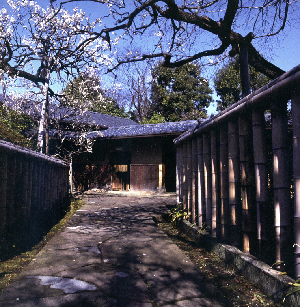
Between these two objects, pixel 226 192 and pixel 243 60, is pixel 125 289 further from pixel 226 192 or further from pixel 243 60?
pixel 243 60

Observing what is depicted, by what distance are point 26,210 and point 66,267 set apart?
1.68 metres

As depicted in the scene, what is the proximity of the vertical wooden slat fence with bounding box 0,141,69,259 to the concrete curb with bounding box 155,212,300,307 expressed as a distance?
2539mm

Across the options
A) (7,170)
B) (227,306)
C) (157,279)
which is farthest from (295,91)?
(7,170)

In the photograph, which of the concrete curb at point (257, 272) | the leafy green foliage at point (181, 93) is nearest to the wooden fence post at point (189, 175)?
the concrete curb at point (257, 272)

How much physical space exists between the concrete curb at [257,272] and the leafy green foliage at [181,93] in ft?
70.4

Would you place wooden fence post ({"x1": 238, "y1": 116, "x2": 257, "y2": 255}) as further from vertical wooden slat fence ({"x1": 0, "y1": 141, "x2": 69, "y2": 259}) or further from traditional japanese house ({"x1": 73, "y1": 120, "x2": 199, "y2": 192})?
traditional japanese house ({"x1": 73, "y1": 120, "x2": 199, "y2": 192})

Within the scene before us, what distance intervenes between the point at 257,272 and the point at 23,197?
325 cm

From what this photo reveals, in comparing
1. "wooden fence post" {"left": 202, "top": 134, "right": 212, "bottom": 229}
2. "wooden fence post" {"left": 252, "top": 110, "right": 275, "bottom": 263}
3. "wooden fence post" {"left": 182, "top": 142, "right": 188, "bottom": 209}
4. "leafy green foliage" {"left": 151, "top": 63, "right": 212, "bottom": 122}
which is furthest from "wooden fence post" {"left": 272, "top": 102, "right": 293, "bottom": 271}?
"leafy green foliage" {"left": 151, "top": 63, "right": 212, "bottom": 122}

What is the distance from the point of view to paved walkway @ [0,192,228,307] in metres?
2.00

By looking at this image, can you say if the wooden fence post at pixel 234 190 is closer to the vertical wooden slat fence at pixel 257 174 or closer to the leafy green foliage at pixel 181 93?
the vertical wooden slat fence at pixel 257 174

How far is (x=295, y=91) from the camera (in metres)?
1.78

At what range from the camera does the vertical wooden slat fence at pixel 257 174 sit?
6.21 ft

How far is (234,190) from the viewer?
2691 millimetres

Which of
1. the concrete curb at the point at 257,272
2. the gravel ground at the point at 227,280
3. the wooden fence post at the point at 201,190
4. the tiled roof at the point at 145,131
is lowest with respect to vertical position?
the gravel ground at the point at 227,280
